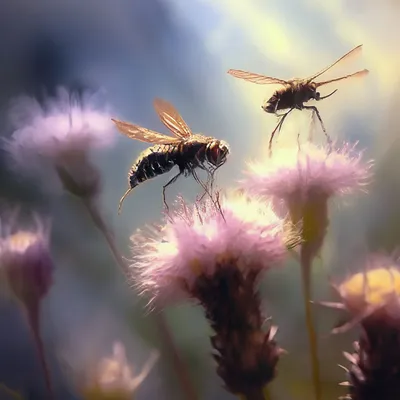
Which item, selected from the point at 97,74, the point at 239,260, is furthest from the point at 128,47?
the point at 239,260

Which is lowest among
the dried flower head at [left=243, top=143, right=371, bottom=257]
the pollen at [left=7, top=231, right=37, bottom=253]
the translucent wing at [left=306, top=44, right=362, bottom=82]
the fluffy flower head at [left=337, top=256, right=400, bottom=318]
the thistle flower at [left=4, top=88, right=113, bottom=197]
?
the fluffy flower head at [left=337, top=256, right=400, bottom=318]

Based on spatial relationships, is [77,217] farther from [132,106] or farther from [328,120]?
[328,120]

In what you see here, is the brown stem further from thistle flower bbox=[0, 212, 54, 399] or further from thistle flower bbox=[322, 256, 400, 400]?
thistle flower bbox=[322, 256, 400, 400]

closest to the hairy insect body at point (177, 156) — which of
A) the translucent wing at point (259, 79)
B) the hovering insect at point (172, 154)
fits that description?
the hovering insect at point (172, 154)

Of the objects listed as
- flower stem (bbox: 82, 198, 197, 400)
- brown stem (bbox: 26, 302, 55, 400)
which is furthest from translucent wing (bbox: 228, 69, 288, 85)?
brown stem (bbox: 26, 302, 55, 400)

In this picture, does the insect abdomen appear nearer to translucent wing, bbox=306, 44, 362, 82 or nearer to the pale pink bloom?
the pale pink bloom

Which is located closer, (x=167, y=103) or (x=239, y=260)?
(x=239, y=260)

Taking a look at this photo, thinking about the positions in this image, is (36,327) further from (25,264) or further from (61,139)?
(61,139)

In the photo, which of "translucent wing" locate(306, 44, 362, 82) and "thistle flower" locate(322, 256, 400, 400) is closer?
"thistle flower" locate(322, 256, 400, 400)

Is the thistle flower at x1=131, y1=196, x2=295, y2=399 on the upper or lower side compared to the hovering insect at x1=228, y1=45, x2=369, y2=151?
lower
